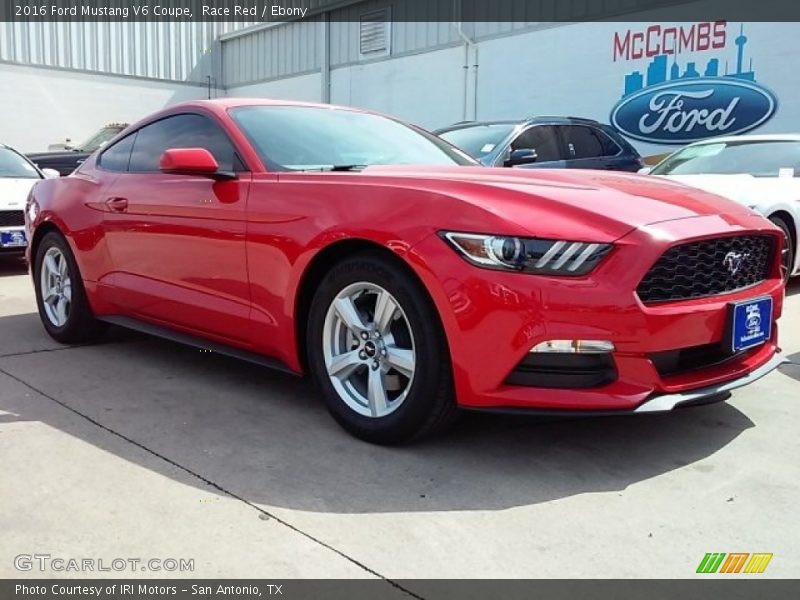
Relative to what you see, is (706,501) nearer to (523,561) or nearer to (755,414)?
(523,561)

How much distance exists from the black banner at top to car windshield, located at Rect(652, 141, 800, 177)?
4.82 meters

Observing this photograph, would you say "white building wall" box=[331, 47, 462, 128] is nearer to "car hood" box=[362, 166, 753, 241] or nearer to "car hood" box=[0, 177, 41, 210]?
"car hood" box=[0, 177, 41, 210]

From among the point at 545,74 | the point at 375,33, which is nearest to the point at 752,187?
the point at 545,74

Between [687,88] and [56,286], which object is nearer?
[56,286]

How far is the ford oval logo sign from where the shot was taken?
11.7 m

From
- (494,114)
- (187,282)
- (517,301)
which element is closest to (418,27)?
(494,114)

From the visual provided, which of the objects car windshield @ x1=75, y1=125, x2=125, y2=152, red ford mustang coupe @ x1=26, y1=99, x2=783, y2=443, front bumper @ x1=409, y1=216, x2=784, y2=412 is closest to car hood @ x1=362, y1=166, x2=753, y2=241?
red ford mustang coupe @ x1=26, y1=99, x2=783, y2=443

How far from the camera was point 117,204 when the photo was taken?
4391 mm

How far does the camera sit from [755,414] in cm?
358

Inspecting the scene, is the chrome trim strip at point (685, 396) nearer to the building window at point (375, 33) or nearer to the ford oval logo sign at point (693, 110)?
the ford oval logo sign at point (693, 110)

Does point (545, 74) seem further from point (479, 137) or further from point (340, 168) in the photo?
point (340, 168)

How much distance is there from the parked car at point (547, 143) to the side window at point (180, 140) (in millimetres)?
3299

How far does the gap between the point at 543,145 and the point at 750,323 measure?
17.0ft

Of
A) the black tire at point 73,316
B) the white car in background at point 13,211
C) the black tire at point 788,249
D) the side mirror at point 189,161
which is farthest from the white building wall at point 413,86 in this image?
the side mirror at point 189,161
